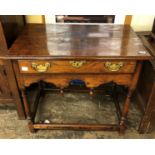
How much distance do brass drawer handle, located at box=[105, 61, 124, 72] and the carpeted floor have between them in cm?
63

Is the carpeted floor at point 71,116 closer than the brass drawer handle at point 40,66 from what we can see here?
No

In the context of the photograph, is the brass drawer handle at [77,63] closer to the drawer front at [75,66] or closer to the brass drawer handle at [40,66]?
the drawer front at [75,66]

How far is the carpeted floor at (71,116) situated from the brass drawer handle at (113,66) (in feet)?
2.06

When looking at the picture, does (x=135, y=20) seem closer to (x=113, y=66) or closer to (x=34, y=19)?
(x=113, y=66)

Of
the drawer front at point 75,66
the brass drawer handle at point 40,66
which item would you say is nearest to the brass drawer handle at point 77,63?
the drawer front at point 75,66

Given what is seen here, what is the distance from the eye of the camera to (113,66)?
1.05 m

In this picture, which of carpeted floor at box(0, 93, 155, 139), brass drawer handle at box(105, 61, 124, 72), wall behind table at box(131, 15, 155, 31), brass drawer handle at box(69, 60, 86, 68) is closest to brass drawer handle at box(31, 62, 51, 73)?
brass drawer handle at box(69, 60, 86, 68)

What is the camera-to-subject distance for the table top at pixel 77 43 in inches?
38.9

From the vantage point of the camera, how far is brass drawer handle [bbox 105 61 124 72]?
1.03 metres

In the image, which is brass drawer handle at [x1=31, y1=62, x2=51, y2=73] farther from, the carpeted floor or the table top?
the carpeted floor

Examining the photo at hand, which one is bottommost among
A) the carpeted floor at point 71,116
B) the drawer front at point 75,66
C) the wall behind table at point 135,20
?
the carpeted floor at point 71,116

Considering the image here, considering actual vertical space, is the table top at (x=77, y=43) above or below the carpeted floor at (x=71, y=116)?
above

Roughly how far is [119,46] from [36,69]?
52 cm
